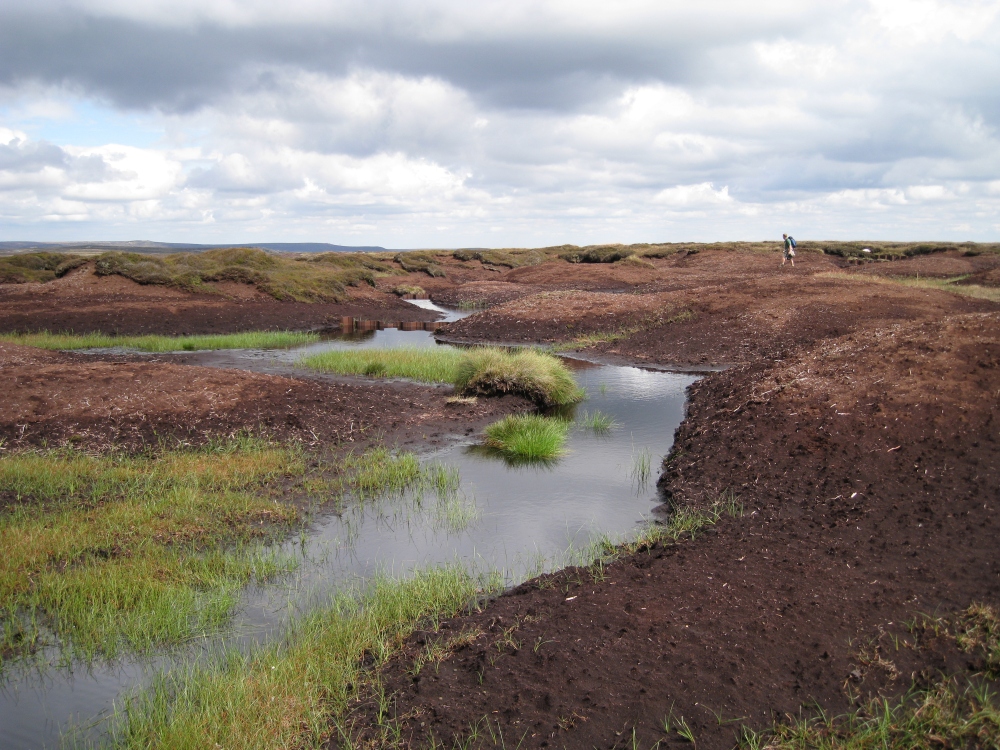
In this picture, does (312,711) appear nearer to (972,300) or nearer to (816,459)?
(816,459)

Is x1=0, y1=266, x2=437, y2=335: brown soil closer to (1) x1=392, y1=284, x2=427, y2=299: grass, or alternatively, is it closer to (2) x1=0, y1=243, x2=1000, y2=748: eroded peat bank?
(2) x1=0, y1=243, x2=1000, y2=748: eroded peat bank

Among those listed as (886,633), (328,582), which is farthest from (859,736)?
(328,582)

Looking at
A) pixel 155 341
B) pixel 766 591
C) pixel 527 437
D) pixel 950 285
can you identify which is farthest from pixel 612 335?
pixel 950 285

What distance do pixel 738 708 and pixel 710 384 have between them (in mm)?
11944

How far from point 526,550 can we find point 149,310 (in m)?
26.0

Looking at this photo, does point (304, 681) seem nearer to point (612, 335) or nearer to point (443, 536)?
point (443, 536)

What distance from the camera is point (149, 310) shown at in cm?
2930

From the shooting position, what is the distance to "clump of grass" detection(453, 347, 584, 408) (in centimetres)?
1595

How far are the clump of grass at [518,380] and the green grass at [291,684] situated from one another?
30.7 ft

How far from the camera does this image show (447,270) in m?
64.9

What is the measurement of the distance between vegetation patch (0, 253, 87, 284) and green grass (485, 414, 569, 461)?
31710 millimetres

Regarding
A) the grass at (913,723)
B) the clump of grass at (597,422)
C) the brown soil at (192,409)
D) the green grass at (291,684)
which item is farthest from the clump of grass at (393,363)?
the grass at (913,723)

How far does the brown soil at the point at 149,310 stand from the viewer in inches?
1085

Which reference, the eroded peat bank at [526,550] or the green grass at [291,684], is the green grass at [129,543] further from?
the green grass at [291,684]
